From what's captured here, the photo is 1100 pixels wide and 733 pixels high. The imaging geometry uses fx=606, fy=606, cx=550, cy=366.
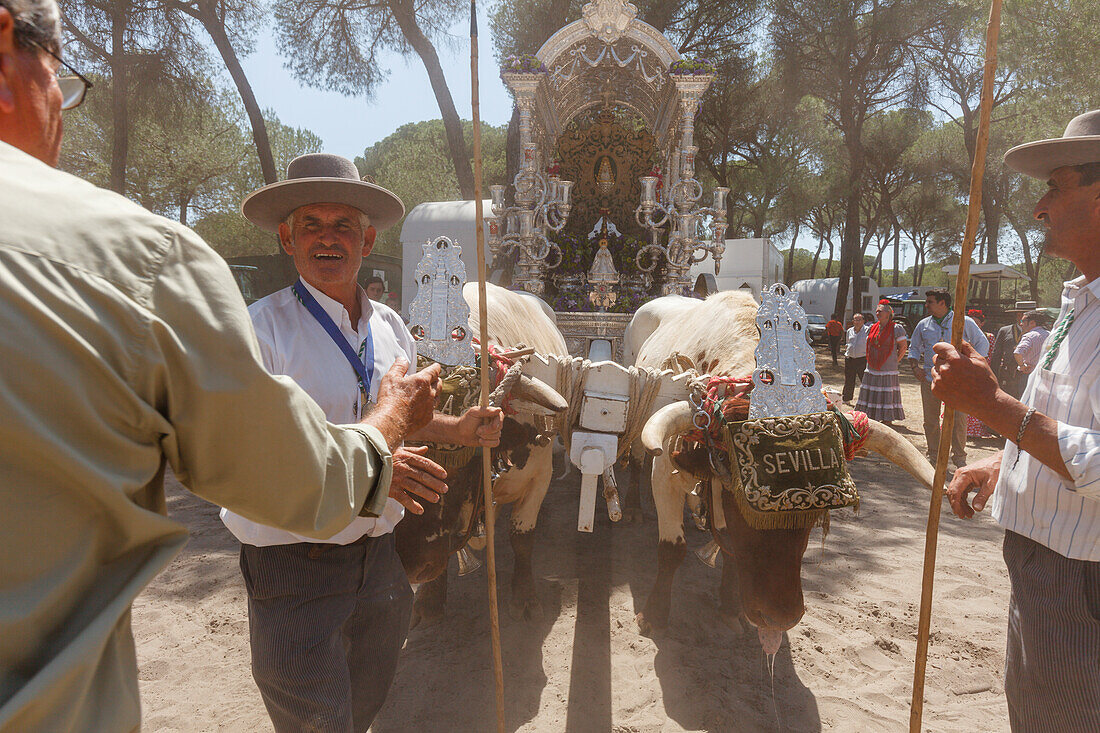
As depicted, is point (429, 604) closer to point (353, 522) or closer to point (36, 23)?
point (353, 522)

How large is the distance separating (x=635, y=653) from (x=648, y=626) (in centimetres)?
26

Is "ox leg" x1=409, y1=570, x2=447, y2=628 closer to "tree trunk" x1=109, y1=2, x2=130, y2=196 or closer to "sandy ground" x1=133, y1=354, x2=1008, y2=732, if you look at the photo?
"sandy ground" x1=133, y1=354, x2=1008, y2=732

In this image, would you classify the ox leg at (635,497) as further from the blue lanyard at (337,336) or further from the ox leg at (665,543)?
the blue lanyard at (337,336)

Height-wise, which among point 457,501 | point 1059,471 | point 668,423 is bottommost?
point 457,501

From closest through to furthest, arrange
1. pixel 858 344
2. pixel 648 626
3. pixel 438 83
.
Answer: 1. pixel 648 626
2. pixel 858 344
3. pixel 438 83

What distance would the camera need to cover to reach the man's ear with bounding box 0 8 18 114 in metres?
0.85

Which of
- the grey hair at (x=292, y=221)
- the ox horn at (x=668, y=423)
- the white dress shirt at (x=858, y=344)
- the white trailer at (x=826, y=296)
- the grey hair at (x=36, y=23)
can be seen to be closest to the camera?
the grey hair at (x=36, y=23)

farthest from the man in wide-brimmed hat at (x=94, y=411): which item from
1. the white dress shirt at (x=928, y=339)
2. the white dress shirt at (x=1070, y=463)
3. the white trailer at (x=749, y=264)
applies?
the white trailer at (x=749, y=264)

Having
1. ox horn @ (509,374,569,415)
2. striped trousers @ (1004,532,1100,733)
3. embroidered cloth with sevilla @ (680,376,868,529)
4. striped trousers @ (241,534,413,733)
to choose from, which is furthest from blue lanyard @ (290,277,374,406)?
striped trousers @ (1004,532,1100,733)

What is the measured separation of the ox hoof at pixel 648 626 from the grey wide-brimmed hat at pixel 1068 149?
307 cm

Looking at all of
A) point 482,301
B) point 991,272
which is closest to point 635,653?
point 482,301

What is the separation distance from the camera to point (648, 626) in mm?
3855

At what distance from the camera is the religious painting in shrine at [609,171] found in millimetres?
9789

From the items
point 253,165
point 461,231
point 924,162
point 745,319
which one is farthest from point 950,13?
point 253,165
